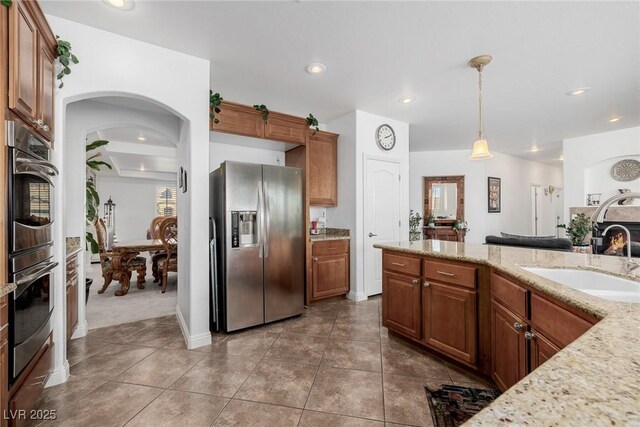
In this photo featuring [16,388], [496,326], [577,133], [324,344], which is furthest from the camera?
[577,133]

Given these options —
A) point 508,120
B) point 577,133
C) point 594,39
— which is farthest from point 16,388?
point 577,133

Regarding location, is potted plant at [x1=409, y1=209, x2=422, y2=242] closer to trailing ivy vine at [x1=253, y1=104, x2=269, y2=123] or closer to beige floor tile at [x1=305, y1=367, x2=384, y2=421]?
trailing ivy vine at [x1=253, y1=104, x2=269, y2=123]

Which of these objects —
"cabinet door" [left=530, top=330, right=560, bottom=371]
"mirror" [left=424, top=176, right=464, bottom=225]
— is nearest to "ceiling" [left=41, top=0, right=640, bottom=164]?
"cabinet door" [left=530, top=330, right=560, bottom=371]

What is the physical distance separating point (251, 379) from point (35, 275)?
1.47 meters

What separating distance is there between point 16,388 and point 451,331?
8.48 ft

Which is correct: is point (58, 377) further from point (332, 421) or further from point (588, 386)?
point (588, 386)

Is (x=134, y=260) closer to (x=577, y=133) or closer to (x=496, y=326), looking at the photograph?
(x=496, y=326)

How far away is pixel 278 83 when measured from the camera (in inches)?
122

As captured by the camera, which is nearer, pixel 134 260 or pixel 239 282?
pixel 239 282

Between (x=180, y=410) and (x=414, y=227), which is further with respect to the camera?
(x=414, y=227)

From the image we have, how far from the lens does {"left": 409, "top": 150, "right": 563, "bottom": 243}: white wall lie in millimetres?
6406

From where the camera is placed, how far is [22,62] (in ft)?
4.86

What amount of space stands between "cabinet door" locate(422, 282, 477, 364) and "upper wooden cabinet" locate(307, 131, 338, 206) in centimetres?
207

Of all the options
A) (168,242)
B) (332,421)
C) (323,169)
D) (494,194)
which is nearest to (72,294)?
(168,242)
